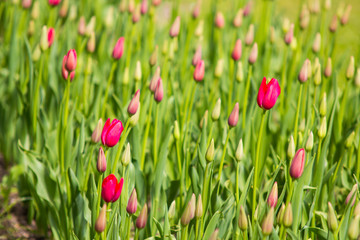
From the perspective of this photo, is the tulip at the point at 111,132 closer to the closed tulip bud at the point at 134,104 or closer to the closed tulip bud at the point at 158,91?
the closed tulip bud at the point at 134,104

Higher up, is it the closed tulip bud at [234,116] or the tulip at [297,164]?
the closed tulip bud at [234,116]

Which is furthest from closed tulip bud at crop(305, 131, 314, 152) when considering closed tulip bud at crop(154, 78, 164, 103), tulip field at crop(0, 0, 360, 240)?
closed tulip bud at crop(154, 78, 164, 103)

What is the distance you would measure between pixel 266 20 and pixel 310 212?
6.82 feet

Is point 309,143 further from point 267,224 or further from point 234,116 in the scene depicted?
point 267,224

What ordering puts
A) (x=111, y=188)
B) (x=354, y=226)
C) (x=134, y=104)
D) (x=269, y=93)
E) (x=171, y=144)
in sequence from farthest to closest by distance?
(x=171, y=144) < (x=134, y=104) < (x=269, y=93) < (x=111, y=188) < (x=354, y=226)

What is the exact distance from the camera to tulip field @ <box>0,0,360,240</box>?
184 centimetres

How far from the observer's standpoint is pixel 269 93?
1766 millimetres

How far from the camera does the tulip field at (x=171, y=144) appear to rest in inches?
72.5

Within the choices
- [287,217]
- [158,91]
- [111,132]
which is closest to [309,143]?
[287,217]

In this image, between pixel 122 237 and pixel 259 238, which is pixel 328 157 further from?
pixel 122 237

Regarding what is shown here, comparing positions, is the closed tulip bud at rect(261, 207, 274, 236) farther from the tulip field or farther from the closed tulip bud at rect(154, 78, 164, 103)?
the closed tulip bud at rect(154, 78, 164, 103)

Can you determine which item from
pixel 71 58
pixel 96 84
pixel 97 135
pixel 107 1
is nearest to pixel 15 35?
pixel 96 84

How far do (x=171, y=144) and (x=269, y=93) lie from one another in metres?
0.92

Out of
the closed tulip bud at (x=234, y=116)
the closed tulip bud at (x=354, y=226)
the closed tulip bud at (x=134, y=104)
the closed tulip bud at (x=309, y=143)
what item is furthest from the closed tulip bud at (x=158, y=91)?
the closed tulip bud at (x=354, y=226)
